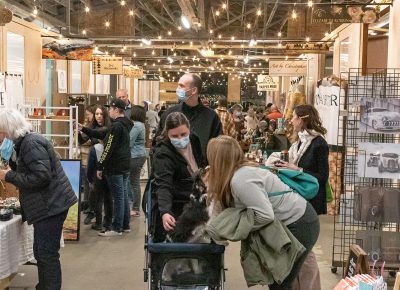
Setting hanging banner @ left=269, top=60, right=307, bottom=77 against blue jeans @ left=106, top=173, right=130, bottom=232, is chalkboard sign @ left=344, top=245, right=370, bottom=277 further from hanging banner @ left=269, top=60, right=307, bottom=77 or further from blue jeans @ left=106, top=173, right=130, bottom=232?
hanging banner @ left=269, top=60, right=307, bottom=77

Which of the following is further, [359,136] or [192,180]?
[359,136]

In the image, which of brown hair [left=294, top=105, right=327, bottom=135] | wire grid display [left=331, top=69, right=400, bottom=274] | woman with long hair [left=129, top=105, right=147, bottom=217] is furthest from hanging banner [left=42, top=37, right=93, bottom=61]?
brown hair [left=294, top=105, right=327, bottom=135]

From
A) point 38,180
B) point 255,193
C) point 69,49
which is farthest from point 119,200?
point 69,49

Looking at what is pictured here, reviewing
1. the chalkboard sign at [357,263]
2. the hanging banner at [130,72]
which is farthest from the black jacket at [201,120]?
the hanging banner at [130,72]

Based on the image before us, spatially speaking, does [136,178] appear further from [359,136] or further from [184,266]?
[184,266]

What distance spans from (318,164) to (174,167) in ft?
5.05

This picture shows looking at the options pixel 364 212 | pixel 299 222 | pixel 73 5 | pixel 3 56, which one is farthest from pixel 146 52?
pixel 299 222

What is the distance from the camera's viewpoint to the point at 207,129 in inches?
167

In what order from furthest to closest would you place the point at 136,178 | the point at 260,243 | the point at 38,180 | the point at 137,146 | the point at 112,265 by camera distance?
the point at 136,178, the point at 137,146, the point at 112,265, the point at 38,180, the point at 260,243

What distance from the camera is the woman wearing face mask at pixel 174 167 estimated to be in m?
3.49

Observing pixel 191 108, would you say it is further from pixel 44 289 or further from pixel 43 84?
pixel 43 84

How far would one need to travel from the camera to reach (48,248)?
3.95m

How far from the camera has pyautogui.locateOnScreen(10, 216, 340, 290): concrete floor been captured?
5070 millimetres

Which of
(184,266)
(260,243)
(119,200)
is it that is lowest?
(119,200)
